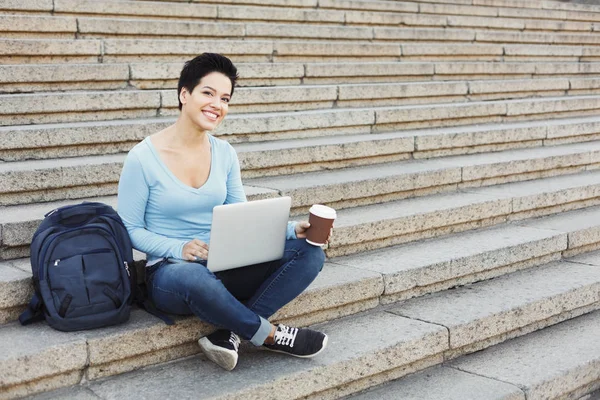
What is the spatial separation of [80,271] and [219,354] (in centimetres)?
61

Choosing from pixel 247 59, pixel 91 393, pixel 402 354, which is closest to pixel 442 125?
pixel 247 59

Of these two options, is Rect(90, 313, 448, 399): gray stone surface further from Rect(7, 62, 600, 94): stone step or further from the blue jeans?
Rect(7, 62, 600, 94): stone step

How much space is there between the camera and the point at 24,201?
13.6ft

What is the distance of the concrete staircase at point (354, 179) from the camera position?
3.38m

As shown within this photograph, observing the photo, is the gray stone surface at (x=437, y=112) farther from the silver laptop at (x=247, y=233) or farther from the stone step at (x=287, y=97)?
the silver laptop at (x=247, y=233)

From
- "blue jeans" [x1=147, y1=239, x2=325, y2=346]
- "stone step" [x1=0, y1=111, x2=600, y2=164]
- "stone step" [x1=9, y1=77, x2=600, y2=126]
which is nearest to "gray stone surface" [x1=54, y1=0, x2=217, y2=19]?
"stone step" [x1=9, y1=77, x2=600, y2=126]

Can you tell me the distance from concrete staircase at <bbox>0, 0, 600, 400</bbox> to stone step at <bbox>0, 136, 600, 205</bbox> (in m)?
0.01

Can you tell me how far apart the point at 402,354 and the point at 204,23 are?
376 centimetres

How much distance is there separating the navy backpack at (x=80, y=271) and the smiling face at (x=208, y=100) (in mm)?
544

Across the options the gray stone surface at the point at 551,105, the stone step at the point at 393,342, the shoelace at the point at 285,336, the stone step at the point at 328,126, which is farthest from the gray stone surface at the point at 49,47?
the gray stone surface at the point at 551,105

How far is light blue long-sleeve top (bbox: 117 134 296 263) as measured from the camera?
3.38 meters

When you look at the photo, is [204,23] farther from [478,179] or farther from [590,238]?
[590,238]

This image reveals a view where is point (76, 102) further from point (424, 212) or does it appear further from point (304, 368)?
point (304, 368)

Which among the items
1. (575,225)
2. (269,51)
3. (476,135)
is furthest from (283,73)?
(575,225)
